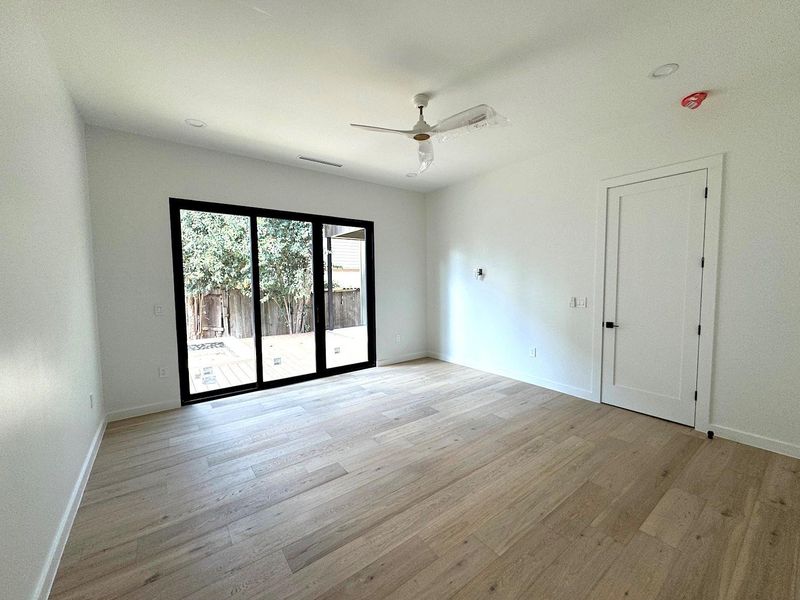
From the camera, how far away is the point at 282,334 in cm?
428

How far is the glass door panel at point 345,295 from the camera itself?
468cm

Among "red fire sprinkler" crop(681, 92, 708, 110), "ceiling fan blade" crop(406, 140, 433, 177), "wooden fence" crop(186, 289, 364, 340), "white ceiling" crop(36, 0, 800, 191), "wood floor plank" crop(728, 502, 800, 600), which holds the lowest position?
"wood floor plank" crop(728, 502, 800, 600)

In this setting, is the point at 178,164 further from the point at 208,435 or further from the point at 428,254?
the point at 428,254

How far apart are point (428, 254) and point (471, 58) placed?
358 centimetres

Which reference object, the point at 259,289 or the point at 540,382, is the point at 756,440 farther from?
the point at 259,289

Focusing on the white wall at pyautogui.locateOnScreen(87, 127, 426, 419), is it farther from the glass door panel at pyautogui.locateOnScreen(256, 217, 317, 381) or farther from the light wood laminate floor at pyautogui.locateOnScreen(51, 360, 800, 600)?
the light wood laminate floor at pyautogui.locateOnScreen(51, 360, 800, 600)

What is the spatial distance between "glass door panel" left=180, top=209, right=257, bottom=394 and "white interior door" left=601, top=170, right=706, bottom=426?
416 centimetres

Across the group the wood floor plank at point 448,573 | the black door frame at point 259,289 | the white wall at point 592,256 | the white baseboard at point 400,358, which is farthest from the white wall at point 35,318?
the white wall at point 592,256

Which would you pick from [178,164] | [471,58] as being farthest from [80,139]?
[471,58]

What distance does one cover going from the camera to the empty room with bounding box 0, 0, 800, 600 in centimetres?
158

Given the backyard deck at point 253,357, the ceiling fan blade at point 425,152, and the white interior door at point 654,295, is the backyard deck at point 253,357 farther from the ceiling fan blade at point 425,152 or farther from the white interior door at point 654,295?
the white interior door at point 654,295

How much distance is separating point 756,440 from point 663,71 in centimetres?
295

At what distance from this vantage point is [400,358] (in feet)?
17.9

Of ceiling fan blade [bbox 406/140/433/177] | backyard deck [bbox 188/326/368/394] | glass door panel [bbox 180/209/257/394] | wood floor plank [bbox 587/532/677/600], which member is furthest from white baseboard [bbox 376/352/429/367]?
wood floor plank [bbox 587/532/677/600]
